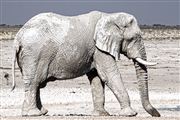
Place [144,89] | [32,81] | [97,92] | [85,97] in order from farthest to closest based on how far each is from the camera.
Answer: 1. [85,97]
2. [97,92]
3. [144,89]
4. [32,81]

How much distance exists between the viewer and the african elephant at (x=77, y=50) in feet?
55.5

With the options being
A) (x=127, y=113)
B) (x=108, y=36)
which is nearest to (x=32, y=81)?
(x=108, y=36)

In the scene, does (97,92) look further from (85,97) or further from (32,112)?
(85,97)

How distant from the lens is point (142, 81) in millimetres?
17328

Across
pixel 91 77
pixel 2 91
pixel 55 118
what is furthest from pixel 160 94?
pixel 55 118


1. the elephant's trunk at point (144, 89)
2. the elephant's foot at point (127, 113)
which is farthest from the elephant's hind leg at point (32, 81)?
the elephant's trunk at point (144, 89)

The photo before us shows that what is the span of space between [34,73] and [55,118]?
125 centimetres

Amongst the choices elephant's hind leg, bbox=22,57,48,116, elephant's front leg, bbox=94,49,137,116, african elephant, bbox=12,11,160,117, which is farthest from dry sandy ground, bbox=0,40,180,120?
african elephant, bbox=12,11,160,117

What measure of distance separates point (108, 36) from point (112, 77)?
0.91 m

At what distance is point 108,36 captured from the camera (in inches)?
683

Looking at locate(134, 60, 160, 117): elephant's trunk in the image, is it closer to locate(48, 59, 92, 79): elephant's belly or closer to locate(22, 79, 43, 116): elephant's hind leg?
locate(48, 59, 92, 79): elephant's belly

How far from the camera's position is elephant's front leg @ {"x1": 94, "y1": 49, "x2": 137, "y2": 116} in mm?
17172

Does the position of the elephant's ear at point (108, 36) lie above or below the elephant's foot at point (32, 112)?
above

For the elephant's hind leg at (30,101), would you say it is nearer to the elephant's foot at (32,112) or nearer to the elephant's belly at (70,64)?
the elephant's foot at (32,112)
